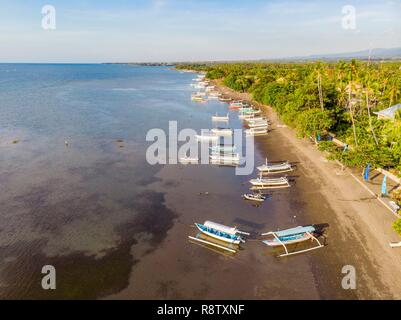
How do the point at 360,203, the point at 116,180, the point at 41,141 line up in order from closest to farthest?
the point at 360,203
the point at 116,180
the point at 41,141

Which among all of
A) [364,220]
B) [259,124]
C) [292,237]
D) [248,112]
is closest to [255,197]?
[292,237]

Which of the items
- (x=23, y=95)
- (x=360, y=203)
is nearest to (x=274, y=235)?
(x=360, y=203)

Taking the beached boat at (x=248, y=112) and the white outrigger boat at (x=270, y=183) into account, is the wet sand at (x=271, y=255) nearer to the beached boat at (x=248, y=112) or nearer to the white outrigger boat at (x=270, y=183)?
the white outrigger boat at (x=270, y=183)

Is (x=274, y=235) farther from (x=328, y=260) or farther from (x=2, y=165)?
(x=2, y=165)

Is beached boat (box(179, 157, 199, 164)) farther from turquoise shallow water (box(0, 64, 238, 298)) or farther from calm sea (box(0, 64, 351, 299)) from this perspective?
turquoise shallow water (box(0, 64, 238, 298))

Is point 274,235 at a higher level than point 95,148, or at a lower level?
lower

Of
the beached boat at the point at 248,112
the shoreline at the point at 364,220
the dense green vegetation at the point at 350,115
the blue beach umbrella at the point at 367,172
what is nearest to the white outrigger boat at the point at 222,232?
the shoreline at the point at 364,220

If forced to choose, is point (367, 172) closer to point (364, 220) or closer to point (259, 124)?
point (364, 220)
